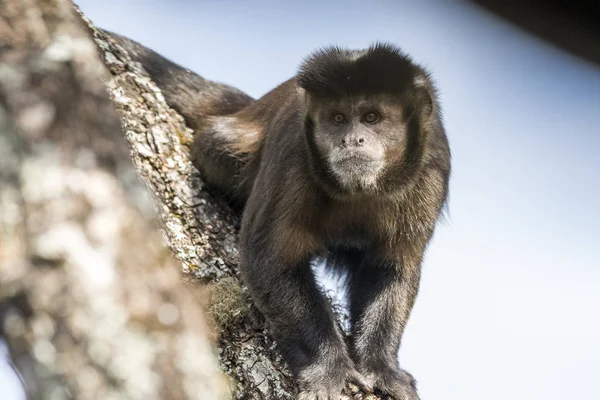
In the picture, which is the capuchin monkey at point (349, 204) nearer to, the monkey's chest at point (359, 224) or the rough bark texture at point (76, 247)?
the monkey's chest at point (359, 224)

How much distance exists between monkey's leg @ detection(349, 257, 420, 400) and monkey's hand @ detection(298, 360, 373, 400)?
0.43 feet

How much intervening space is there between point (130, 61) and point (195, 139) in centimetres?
87

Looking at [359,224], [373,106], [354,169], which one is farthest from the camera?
[359,224]

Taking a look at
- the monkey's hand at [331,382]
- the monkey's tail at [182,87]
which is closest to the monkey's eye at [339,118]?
the monkey's tail at [182,87]

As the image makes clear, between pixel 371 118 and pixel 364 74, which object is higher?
pixel 364 74

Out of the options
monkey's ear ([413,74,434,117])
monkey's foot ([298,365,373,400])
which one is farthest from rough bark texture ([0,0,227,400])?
monkey's ear ([413,74,434,117])

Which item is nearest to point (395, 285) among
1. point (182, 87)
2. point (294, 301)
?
point (294, 301)

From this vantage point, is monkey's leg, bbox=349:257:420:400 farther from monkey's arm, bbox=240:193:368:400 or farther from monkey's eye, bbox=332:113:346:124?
monkey's eye, bbox=332:113:346:124

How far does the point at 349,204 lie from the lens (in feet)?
19.5

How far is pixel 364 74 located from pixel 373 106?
0.26 m

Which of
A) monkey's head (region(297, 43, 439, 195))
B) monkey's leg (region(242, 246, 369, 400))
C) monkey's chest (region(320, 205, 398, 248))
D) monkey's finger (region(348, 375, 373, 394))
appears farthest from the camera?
monkey's chest (region(320, 205, 398, 248))

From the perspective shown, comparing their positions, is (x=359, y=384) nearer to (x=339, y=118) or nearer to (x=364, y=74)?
(x=339, y=118)

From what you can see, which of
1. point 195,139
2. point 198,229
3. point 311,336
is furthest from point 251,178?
point 311,336

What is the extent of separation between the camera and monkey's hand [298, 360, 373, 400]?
202 inches
